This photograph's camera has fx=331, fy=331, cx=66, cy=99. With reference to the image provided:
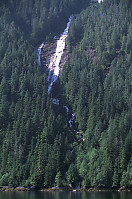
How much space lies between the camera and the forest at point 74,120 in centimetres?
11406

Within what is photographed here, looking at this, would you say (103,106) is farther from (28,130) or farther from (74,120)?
(28,130)

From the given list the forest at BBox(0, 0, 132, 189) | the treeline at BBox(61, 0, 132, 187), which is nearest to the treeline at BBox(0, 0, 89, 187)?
the forest at BBox(0, 0, 132, 189)

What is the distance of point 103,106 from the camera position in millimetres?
146625

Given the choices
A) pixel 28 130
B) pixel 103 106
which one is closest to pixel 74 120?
pixel 103 106

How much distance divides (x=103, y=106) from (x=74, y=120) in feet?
55.3

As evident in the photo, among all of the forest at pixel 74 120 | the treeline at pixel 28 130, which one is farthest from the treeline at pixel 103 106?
the treeline at pixel 28 130

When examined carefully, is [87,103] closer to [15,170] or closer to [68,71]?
[68,71]

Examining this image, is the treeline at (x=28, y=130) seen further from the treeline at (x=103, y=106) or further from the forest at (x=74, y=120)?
the treeline at (x=103, y=106)

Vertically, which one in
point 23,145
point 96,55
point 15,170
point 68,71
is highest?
point 96,55

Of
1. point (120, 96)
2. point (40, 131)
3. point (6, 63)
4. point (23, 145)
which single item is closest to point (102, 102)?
point (120, 96)

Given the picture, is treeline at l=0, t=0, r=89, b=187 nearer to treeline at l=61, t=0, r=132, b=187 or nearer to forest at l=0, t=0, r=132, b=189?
forest at l=0, t=0, r=132, b=189

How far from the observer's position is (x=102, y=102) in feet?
493

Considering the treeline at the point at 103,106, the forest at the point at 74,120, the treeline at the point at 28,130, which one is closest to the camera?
the treeline at the point at 103,106

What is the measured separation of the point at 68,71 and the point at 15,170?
253 feet
